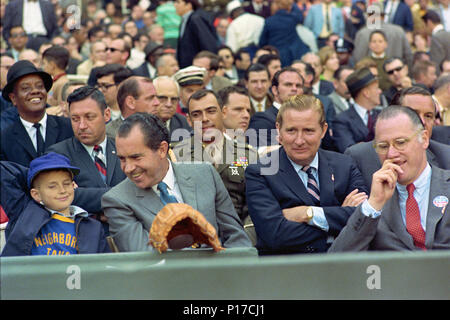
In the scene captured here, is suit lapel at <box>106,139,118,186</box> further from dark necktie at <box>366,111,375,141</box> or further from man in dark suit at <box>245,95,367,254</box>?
dark necktie at <box>366,111,375,141</box>

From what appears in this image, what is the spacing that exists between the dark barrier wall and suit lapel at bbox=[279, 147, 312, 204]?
1631 millimetres

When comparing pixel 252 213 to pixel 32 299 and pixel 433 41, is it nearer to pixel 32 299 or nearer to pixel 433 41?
pixel 32 299

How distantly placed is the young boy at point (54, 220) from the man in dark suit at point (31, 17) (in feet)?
35.2

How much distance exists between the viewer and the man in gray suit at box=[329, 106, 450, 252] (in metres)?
4.34

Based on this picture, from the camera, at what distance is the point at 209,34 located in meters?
12.4

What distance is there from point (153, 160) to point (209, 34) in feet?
26.1

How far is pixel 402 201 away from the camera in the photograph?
4.64m

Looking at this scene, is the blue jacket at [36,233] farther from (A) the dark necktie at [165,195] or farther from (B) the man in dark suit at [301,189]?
(B) the man in dark suit at [301,189]

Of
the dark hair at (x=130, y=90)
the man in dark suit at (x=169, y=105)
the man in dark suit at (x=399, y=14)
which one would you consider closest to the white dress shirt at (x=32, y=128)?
the dark hair at (x=130, y=90)

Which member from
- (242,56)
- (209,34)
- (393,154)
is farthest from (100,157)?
(242,56)

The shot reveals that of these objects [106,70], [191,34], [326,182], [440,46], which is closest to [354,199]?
[326,182]

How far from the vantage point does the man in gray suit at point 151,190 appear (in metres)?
4.61

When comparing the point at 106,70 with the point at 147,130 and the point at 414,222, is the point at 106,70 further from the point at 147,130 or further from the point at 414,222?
the point at 414,222

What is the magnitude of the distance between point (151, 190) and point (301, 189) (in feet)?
3.37
